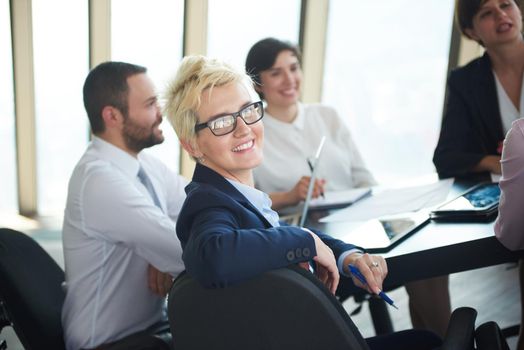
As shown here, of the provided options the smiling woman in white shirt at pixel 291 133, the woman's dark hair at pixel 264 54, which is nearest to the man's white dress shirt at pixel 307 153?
the smiling woman in white shirt at pixel 291 133

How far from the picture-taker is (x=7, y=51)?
5.41 m

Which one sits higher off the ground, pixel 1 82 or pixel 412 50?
pixel 412 50

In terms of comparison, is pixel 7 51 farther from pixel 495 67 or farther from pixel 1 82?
pixel 495 67

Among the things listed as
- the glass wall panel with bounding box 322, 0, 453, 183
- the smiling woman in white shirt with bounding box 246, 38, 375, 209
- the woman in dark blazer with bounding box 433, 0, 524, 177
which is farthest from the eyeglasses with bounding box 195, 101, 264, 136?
the glass wall panel with bounding box 322, 0, 453, 183

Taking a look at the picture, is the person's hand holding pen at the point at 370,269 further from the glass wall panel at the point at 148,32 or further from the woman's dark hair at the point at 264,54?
the glass wall panel at the point at 148,32

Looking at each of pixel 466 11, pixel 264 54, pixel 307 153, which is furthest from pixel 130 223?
pixel 466 11

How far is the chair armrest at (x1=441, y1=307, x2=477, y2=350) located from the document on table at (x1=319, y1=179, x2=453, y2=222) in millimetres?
583

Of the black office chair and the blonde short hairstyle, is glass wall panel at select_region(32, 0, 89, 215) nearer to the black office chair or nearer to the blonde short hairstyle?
the blonde short hairstyle

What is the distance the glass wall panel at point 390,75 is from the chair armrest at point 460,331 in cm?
509

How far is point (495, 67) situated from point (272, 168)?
0.98 meters

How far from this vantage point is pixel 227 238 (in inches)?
44.8

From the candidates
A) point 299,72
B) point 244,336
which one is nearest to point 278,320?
point 244,336

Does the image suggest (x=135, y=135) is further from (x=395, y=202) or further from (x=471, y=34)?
(x=471, y=34)

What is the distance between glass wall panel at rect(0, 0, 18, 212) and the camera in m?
5.27
